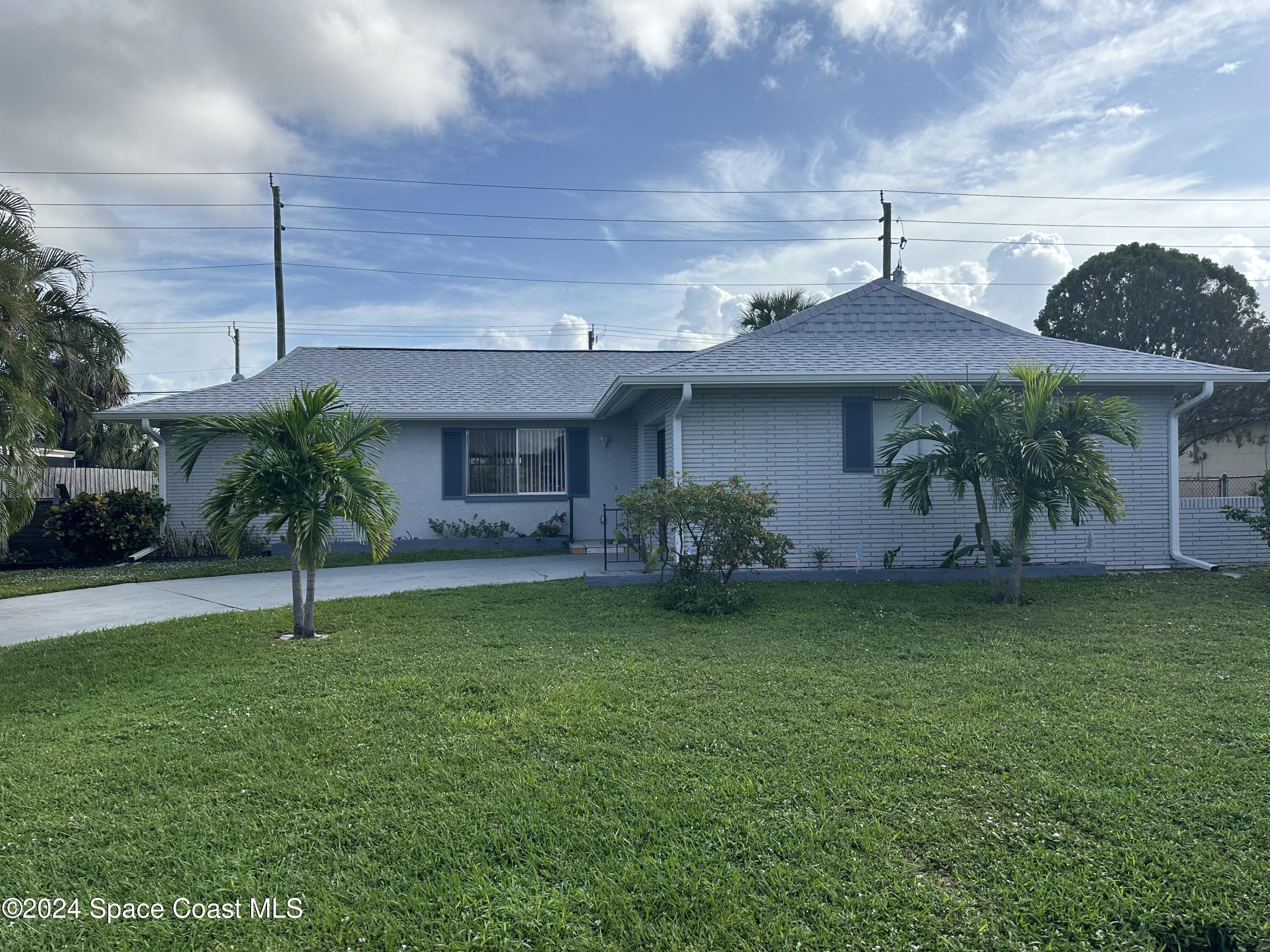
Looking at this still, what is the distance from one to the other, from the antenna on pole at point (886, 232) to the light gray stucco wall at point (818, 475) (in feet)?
43.1

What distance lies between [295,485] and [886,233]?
19.8 m

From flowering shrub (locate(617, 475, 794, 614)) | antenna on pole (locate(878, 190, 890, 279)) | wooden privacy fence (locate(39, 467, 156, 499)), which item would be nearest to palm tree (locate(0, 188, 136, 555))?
wooden privacy fence (locate(39, 467, 156, 499))

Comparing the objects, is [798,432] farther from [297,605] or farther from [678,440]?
[297,605]

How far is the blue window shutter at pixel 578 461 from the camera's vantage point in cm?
1473

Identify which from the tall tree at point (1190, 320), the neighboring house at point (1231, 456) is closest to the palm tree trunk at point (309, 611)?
the tall tree at point (1190, 320)

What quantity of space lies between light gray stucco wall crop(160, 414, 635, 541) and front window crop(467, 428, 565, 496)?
205 mm

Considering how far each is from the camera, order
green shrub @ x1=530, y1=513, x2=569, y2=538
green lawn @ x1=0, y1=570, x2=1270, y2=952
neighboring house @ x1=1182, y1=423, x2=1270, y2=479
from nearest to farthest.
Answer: green lawn @ x1=0, y1=570, x2=1270, y2=952 < green shrub @ x1=530, y1=513, x2=569, y2=538 < neighboring house @ x1=1182, y1=423, x2=1270, y2=479

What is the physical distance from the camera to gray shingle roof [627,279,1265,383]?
1000 cm

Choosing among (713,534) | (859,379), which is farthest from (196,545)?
(859,379)

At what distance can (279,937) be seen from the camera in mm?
2732

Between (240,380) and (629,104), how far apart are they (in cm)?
940

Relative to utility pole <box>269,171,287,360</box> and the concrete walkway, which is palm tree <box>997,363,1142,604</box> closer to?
the concrete walkway

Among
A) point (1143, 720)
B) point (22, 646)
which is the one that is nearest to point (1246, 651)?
point (1143, 720)

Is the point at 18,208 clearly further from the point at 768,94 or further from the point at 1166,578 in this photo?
the point at 1166,578
